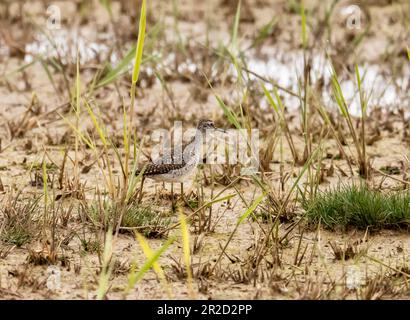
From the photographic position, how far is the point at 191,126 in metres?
7.45

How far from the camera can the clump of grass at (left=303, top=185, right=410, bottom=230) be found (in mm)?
5281

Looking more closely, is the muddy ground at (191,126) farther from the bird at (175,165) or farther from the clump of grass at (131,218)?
the bird at (175,165)

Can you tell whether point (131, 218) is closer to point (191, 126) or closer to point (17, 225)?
point (17, 225)

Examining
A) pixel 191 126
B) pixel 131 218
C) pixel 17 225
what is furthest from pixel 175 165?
pixel 191 126

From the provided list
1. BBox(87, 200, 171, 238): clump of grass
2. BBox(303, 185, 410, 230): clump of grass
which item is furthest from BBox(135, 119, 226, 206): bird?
BBox(303, 185, 410, 230): clump of grass

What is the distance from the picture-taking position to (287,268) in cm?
479

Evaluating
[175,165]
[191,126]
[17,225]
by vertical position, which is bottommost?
[17,225]

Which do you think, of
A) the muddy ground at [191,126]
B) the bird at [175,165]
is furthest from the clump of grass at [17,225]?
the bird at [175,165]

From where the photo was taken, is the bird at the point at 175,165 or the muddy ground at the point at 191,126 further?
the bird at the point at 175,165

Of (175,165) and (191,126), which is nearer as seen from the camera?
(175,165)

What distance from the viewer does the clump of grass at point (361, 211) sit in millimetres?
5281

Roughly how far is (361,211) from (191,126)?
2447 mm

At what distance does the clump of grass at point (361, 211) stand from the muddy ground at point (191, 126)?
6 centimetres
